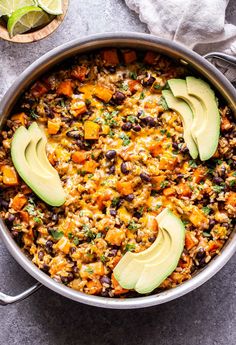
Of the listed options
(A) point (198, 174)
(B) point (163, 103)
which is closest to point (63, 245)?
(A) point (198, 174)

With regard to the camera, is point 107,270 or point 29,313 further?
point 29,313

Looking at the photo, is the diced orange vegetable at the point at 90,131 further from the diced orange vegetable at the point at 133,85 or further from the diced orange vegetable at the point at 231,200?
the diced orange vegetable at the point at 231,200

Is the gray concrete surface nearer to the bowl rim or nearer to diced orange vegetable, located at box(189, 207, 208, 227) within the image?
the bowl rim

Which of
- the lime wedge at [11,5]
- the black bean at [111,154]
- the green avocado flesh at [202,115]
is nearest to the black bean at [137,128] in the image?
the black bean at [111,154]

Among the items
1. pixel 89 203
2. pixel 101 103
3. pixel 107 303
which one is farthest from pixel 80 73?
pixel 107 303

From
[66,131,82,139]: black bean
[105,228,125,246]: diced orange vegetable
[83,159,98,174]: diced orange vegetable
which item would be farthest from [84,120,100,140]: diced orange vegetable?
[105,228,125,246]: diced orange vegetable

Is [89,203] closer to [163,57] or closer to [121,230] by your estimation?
[121,230]
